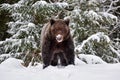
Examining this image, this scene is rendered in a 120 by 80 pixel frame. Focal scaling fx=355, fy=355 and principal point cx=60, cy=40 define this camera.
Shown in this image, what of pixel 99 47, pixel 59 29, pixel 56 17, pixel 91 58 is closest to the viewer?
pixel 59 29

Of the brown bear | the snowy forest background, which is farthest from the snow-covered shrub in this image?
the brown bear

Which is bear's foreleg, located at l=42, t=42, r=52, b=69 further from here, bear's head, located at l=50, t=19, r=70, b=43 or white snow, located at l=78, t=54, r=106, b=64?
white snow, located at l=78, t=54, r=106, b=64

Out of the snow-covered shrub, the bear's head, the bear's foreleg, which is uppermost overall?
the bear's head

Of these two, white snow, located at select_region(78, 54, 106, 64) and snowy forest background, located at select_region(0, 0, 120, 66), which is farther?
snowy forest background, located at select_region(0, 0, 120, 66)

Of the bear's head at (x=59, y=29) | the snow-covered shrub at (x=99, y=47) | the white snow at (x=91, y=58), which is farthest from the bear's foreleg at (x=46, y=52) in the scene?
the snow-covered shrub at (x=99, y=47)

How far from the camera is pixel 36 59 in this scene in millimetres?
10641

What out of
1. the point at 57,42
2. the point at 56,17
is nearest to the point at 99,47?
the point at 56,17

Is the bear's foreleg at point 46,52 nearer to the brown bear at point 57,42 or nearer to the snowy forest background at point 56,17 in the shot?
the brown bear at point 57,42

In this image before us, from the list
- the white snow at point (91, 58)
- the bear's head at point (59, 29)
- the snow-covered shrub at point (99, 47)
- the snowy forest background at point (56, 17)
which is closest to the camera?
the bear's head at point (59, 29)

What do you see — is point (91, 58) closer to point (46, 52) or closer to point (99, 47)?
point (99, 47)

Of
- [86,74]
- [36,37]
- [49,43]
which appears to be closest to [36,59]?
[36,37]

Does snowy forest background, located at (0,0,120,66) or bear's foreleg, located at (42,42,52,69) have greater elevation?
bear's foreleg, located at (42,42,52,69)

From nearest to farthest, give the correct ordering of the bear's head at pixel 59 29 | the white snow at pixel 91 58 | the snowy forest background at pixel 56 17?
the bear's head at pixel 59 29
the white snow at pixel 91 58
the snowy forest background at pixel 56 17

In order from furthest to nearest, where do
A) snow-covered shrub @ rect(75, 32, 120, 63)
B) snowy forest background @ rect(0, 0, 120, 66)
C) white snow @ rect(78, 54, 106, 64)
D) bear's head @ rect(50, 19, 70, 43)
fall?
snowy forest background @ rect(0, 0, 120, 66) → snow-covered shrub @ rect(75, 32, 120, 63) → white snow @ rect(78, 54, 106, 64) → bear's head @ rect(50, 19, 70, 43)
